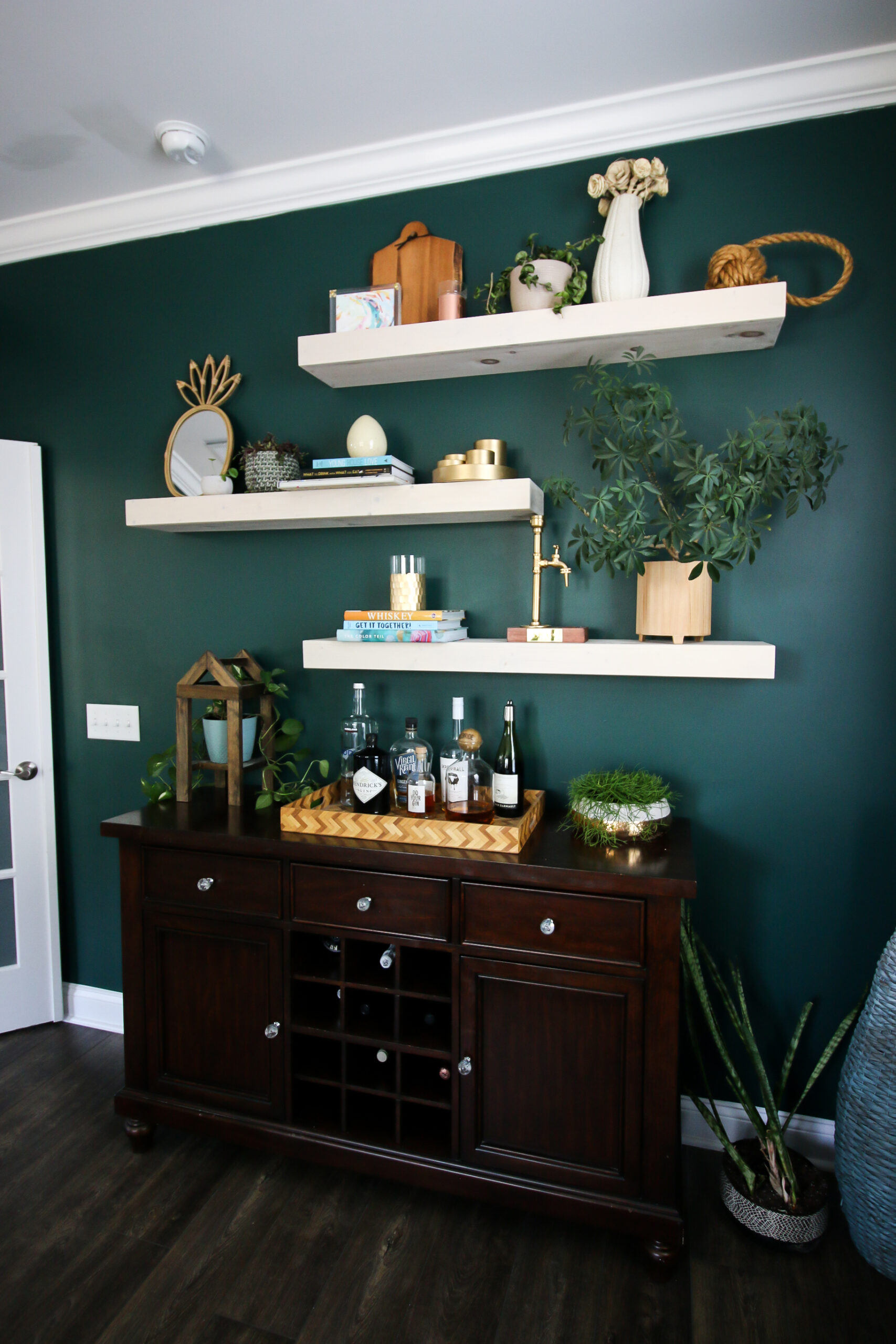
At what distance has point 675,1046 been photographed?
60.1 inches

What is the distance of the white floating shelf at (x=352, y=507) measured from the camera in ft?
5.87

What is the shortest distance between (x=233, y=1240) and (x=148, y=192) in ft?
9.04

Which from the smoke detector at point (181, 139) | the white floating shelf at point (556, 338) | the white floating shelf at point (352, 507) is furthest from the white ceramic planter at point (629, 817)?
the smoke detector at point (181, 139)

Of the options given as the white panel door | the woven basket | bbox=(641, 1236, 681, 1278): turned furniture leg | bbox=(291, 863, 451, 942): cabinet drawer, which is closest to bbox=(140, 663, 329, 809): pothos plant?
bbox=(291, 863, 451, 942): cabinet drawer

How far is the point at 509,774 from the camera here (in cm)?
188

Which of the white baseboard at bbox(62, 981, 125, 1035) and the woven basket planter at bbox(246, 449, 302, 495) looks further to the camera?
the white baseboard at bbox(62, 981, 125, 1035)

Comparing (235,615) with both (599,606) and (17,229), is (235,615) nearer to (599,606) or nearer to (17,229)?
(599,606)

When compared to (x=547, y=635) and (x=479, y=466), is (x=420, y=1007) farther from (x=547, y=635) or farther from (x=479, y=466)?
(x=479, y=466)

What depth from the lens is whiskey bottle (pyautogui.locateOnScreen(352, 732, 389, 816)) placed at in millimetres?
1822

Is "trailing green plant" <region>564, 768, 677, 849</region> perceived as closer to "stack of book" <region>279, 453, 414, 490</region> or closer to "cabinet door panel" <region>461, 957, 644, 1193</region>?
"cabinet door panel" <region>461, 957, 644, 1193</region>

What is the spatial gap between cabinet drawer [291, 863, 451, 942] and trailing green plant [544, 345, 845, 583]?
2.73 feet

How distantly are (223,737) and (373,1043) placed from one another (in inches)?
36.0

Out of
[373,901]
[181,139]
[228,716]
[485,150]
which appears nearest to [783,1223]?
[373,901]

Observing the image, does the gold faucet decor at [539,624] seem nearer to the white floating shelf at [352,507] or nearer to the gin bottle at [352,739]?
the white floating shelf at [352,507]
